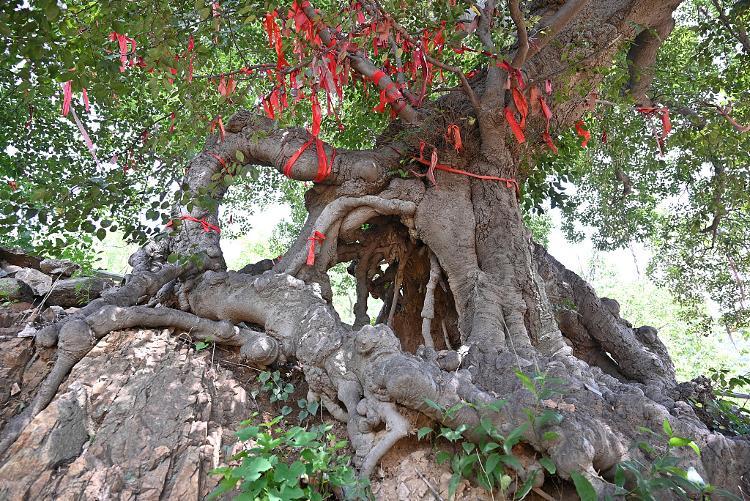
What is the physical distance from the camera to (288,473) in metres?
2.05

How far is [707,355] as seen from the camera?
14.6m

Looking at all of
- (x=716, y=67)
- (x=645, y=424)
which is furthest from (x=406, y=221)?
(x=716, y=67)

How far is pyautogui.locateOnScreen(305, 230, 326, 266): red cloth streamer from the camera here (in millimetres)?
3997

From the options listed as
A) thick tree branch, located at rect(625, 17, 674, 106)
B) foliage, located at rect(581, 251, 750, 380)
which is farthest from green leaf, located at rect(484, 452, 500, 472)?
foliage, located at rect(581, 251, 750, 380)

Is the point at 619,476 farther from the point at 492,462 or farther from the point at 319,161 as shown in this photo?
the point at 319,161

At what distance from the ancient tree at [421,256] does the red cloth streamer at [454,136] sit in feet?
0.08

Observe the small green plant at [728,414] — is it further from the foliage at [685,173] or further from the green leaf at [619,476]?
the foliage at [685,173]

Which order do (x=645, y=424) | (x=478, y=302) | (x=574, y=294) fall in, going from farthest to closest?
(x=574, y=294) → (x=478, y=302) → (x=645, y=424)

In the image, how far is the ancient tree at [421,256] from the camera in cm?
258

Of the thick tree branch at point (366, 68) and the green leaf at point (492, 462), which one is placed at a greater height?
the thick tree branch at point (366, 68)

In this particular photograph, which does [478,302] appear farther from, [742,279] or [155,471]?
[742,279]

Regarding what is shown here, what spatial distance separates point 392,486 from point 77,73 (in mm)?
2440

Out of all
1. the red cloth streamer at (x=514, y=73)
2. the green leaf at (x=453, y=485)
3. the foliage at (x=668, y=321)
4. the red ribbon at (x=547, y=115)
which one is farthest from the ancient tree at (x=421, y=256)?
the foliage at (x=668, y=321)

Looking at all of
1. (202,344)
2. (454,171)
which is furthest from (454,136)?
(202,344)
